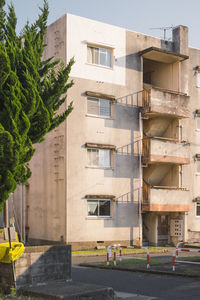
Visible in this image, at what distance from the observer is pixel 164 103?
31219mm

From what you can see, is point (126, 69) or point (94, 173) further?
point (126, 69)

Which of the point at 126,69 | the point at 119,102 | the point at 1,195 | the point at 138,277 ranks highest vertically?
the point at 126,69

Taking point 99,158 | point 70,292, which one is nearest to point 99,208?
point 99,158

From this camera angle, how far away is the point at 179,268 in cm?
1842

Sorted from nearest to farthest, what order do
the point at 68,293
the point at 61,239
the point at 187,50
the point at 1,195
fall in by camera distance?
the point at 68,293
the point at 1,195
the point at 61,239
the point at 187,50

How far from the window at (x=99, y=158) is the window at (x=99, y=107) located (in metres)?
2.27

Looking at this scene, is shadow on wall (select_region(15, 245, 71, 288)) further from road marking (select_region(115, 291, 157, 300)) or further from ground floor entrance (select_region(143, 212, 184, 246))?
ground floor entrance (select_region(143, 212, 184, 246))

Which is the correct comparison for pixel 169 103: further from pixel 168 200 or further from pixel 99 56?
pixel 168 200

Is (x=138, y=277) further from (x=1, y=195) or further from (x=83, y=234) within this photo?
(x=83, y=234)

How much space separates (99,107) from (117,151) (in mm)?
3020

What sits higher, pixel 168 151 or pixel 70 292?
pixel 168 151

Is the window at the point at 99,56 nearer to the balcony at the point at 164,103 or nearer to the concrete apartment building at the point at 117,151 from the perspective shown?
the concrete apartment building at the point at 117,151

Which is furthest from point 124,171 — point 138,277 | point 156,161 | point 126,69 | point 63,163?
point 138,277

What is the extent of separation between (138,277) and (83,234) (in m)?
11.3
